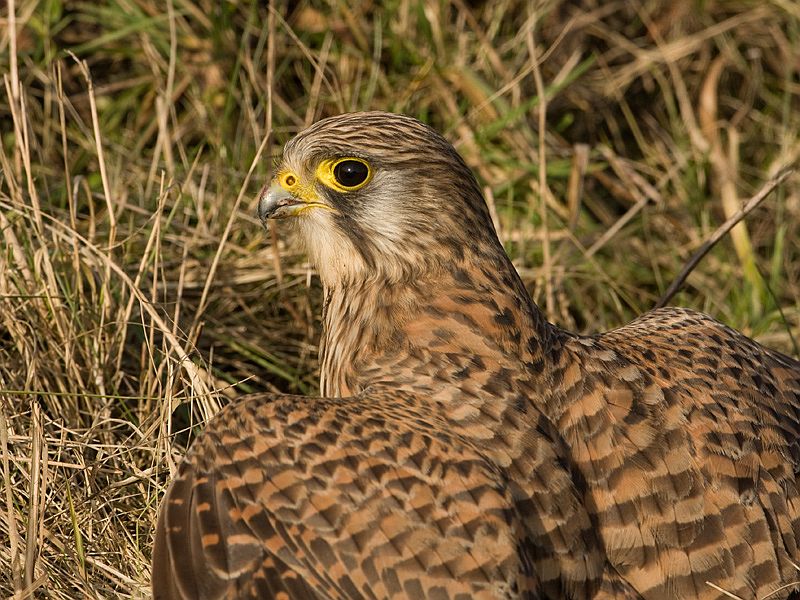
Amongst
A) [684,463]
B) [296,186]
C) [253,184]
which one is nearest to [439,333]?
[296,186]

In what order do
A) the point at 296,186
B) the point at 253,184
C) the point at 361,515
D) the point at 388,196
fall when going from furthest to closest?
the point at 253,184
the point at 296,186
the point at 388,196
the point at 361,515

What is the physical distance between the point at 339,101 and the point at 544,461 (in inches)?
113

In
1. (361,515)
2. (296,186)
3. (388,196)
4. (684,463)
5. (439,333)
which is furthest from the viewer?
(296,186)

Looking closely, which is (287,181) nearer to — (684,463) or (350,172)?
(350,172)

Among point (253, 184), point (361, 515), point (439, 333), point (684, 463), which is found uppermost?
point (253, 184)

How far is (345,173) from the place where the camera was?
155 inches

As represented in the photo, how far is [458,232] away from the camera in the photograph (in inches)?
153

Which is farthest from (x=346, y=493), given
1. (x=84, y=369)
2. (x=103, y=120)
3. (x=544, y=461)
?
(x=103, y=120)

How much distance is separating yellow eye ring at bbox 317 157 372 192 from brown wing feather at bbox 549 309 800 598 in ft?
2.60

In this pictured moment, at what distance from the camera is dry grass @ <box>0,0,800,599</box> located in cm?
424

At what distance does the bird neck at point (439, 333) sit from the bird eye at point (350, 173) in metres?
0.30

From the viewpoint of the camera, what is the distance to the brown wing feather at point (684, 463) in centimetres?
339

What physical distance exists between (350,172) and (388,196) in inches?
5.4

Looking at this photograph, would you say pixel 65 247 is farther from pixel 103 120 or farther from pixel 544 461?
pixel 544 461
